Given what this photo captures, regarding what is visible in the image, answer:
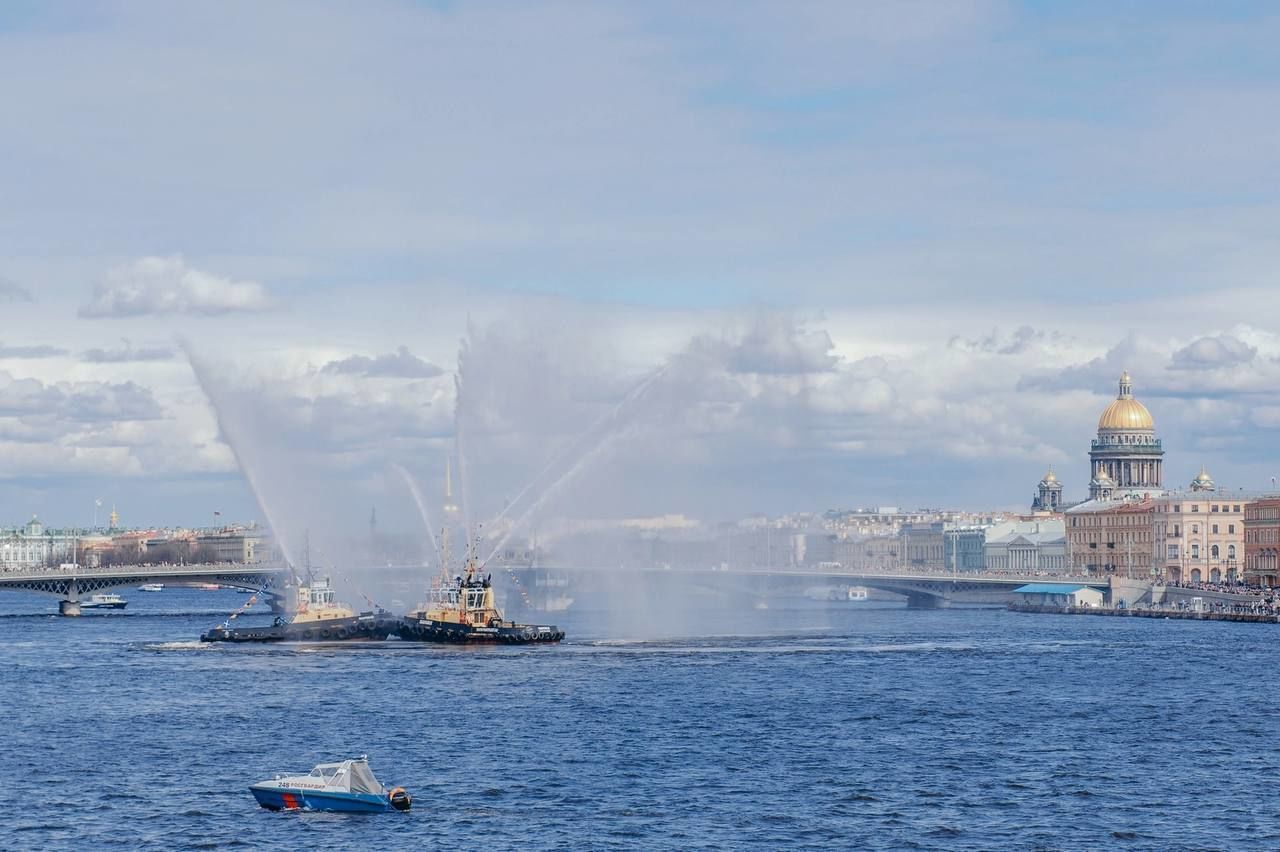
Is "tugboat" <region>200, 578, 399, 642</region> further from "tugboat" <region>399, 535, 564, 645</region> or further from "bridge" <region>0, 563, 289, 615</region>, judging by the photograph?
"bridge" <region>0, 563, 289, 615</region>

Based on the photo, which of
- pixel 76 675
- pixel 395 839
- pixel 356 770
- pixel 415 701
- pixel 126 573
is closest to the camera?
pixel 395 839

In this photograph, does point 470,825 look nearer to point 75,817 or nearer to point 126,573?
point 75,817

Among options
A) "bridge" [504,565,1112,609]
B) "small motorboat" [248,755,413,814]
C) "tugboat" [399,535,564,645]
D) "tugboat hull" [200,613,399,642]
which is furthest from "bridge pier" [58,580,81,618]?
"small motorboat" [248,755,413,814]

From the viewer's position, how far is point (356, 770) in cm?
4934

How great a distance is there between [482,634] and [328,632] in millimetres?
10625

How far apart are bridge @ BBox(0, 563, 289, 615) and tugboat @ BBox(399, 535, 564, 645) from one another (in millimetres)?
53425

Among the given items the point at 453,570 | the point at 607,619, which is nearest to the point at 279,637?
the point at 453,570

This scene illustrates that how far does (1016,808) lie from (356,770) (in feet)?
50.2

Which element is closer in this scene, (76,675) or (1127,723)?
(1127,723)

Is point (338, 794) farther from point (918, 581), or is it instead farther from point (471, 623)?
point (918, 581)

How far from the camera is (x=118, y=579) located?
16100cm

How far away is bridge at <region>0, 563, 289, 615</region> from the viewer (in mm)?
161625

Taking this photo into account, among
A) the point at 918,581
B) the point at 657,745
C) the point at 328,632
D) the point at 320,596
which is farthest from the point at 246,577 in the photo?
the point at 657,745

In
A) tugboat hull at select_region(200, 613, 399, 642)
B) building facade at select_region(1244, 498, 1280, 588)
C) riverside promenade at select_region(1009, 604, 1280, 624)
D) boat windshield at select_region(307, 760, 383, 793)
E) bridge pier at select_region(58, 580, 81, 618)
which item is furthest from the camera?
building facade at select_region(1244, 498, 1280, 588)
